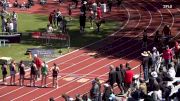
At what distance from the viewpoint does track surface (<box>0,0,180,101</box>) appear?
3048cm

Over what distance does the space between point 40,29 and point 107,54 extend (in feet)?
28.4

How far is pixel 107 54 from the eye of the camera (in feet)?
123

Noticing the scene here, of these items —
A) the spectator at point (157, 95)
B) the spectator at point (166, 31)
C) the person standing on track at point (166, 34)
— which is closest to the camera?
the spectator at point (157, 95)

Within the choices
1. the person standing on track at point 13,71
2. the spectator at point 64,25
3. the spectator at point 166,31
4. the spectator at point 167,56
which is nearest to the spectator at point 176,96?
the spectator at point 167,56

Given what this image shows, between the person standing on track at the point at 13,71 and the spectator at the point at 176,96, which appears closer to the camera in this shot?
the spectator at the point at 176,96

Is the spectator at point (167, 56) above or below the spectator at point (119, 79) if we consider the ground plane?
above

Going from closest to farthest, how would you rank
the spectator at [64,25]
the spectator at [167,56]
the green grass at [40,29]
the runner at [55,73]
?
the spectator at [167,56], the runner at [55,73], the green grass at [40,29], the spectator at [64,25]

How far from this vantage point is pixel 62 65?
116ft

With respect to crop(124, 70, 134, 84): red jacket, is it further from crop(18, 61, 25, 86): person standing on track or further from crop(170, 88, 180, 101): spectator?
crop(18, 61, 25, 86): person standing on track

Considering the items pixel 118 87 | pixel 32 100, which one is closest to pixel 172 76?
pixel 118 87

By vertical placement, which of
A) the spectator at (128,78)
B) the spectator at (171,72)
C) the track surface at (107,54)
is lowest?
the track surface at (107,54)

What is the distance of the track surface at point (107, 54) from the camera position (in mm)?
30484

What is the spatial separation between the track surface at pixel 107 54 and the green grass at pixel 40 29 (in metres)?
0.84

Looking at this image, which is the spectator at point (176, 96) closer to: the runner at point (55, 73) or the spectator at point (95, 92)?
the spectator at point (95, 92)
